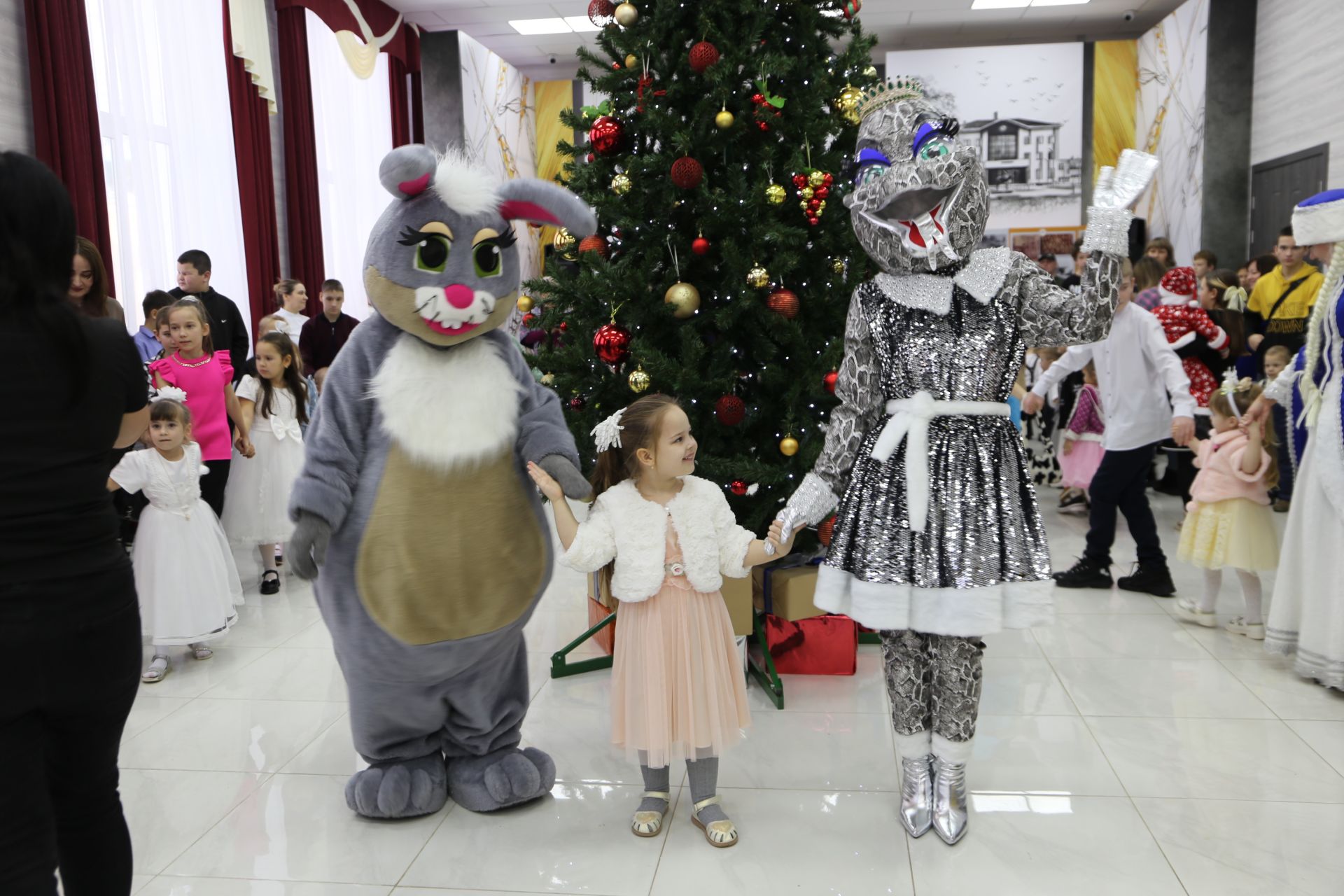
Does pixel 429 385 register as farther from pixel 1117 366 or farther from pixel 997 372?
pixel 1117 366

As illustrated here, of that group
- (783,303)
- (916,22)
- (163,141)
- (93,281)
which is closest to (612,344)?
(783,303)

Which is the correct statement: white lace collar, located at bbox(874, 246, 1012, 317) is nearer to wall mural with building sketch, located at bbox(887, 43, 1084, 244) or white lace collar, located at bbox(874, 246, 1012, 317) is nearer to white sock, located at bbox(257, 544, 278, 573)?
Result: white sock, located at bbox(257, 544, 278, 573)

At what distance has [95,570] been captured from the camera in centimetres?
160

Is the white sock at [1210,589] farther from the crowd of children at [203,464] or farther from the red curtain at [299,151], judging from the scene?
the red curtain at [299,151]

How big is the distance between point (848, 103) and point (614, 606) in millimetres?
1944

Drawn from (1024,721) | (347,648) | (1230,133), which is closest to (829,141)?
(1024,721)

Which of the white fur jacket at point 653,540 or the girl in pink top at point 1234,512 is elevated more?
the white fur jacket at point 653,540

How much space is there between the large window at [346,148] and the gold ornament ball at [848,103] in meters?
5.70

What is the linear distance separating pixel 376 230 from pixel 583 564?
95 centimetres

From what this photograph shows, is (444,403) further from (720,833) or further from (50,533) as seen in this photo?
(720,833)

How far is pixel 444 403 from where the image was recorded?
7.77 ft

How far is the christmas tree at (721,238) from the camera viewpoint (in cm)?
318

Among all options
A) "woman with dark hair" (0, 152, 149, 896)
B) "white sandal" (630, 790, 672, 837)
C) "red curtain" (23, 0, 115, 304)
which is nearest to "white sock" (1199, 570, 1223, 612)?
"white sandal" (630, 790, 672, 837)

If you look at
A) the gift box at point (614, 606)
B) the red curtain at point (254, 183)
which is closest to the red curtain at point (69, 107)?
the red curtain at point (254, 183)
